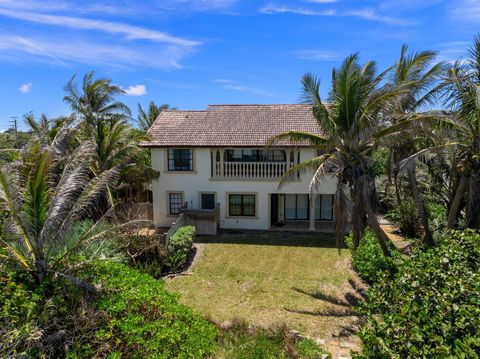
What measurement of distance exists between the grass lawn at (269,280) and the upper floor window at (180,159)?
505 centimetres

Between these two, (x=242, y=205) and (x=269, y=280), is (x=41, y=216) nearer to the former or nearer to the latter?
(x=269, y=280)

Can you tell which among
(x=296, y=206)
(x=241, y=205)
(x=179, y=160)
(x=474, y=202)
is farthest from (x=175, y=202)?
(x=474, y=202)

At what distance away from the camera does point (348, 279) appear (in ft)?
46.4

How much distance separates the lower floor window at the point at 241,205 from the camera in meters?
21.3

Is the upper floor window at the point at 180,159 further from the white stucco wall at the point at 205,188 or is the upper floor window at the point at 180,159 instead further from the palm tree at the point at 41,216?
the palm tree at the point at 41,216

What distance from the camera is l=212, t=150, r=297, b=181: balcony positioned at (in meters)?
20.6

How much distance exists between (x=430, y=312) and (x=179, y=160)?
1776cm

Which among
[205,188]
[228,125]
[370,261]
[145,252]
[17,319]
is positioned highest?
[228,125]

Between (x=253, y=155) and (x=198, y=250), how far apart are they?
292 inches

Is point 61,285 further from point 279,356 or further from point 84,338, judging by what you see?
point 279,356

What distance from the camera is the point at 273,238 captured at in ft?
64.7

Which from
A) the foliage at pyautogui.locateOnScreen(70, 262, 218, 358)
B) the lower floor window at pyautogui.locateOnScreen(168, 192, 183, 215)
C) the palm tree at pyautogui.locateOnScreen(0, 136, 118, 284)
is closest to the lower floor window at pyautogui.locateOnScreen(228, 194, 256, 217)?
the lower floor window at pyautogui.locateOnScreen(168, 192, 183, 215)

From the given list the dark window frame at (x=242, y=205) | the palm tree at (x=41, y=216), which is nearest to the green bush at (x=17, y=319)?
the palm tree at (x=41, y=216)

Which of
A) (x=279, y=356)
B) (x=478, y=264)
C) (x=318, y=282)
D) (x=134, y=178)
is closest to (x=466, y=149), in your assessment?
(x=478, y=264)
